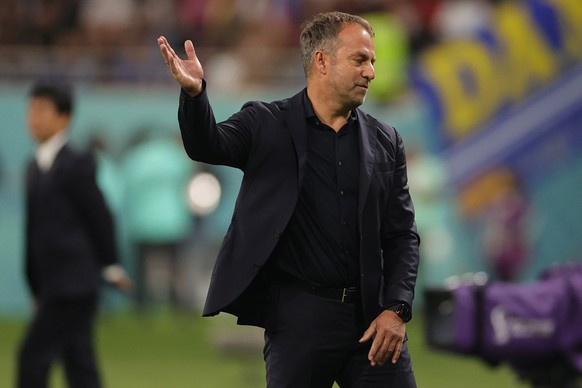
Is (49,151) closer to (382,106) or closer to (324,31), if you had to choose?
(324,31)

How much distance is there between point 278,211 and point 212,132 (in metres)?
0.45

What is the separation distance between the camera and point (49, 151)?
8727mm

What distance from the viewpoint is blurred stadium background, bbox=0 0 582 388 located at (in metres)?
16.5

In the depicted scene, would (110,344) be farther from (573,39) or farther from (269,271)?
(269,271)

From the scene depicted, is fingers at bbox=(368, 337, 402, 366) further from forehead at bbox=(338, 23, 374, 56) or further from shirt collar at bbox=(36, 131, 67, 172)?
shirt collar at bbox=(36, 131, 67, 172)

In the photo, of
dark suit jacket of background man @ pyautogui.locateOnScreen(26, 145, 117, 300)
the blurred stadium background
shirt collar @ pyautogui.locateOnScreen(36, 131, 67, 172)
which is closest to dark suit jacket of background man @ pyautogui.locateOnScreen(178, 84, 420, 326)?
dark suit jacket of background man @ pyautogui.locateOnScreen(26, 145, 117, 300)

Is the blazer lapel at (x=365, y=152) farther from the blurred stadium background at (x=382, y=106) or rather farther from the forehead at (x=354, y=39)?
the blurred stadium background at (x=382, y=106)

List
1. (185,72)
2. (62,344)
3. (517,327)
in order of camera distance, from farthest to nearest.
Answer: (62,344) → (517,327) → (185,72)

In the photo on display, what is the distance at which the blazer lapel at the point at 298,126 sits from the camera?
579 centimetres

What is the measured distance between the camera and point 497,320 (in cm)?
827

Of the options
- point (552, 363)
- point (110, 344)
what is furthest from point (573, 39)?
point (552, 363)

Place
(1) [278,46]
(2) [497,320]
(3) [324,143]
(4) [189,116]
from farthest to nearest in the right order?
(1) [278,46]
(2) [497,320]
(3) [324,143]
(4) [189,116]

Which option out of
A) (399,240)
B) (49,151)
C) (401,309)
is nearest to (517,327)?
(399,240)

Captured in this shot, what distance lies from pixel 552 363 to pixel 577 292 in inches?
17.9
